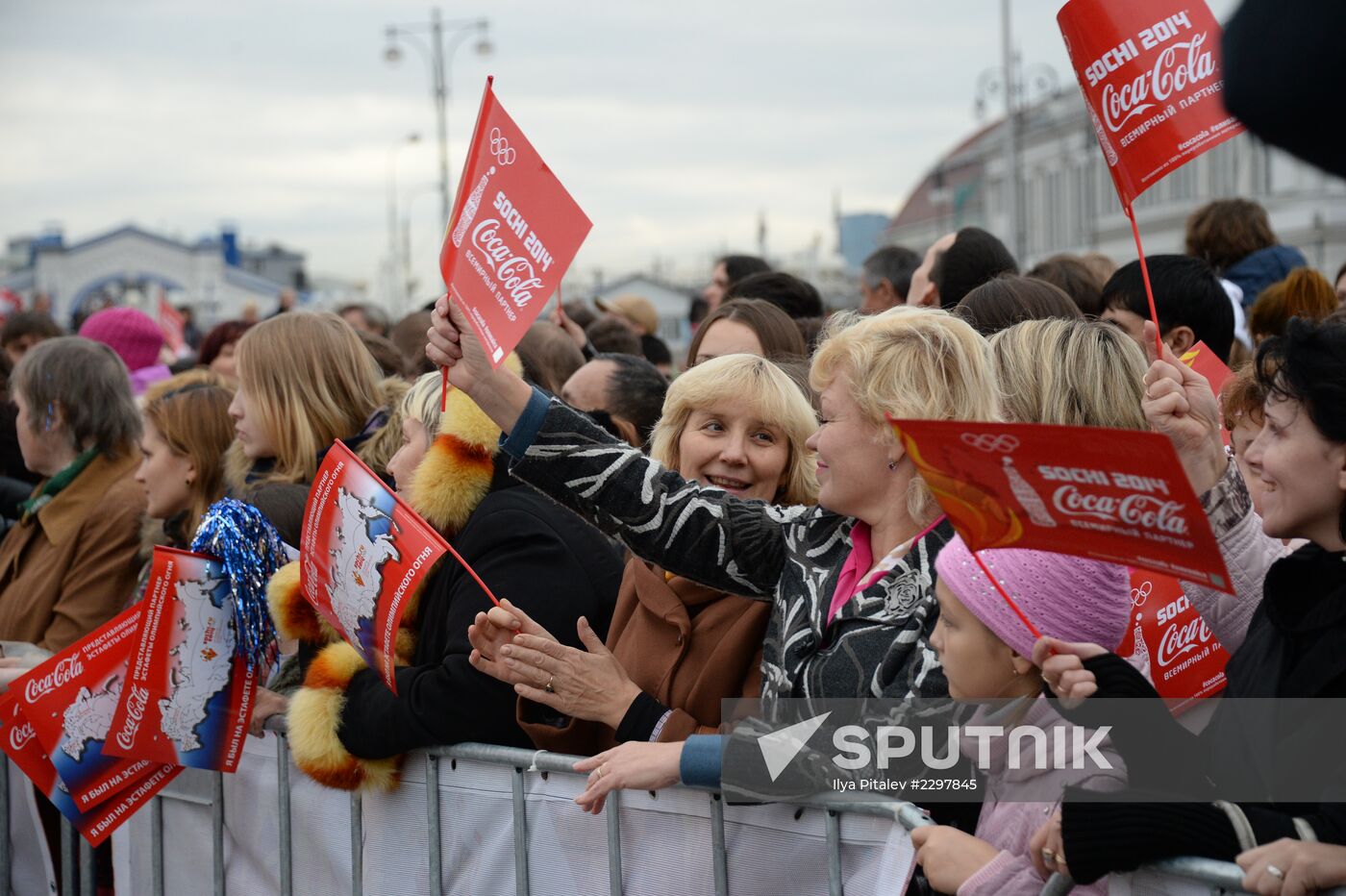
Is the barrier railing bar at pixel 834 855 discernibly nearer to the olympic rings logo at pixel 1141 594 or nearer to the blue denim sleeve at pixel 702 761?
the blue denim sleeve at pixel 702 761

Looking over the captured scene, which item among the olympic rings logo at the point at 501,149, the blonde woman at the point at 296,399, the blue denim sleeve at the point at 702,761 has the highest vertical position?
the olympic rings logo at the point at 501,149

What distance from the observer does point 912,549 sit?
3082 mm

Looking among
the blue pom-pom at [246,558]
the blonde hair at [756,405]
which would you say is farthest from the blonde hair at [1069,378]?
the blue pom-pom at [246,558]

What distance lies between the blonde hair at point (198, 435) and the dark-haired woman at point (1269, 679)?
3.57 metres

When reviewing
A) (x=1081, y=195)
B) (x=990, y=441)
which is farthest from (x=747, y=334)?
(x=1081, y=195)

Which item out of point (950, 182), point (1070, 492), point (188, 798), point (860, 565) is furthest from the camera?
point (950, 182)

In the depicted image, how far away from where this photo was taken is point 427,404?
4254 mm

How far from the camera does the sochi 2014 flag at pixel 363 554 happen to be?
137 inches

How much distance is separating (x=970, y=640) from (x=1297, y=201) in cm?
3538

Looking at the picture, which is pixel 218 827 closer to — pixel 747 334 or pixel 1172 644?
pixel 747 334

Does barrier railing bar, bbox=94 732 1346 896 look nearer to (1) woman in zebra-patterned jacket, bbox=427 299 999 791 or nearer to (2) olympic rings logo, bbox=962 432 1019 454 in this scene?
(1) woman in zebra-patterned jacket, bbox=427 299 999 791

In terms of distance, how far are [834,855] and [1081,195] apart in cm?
5330

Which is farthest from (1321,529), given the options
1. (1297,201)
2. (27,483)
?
(1297,201)

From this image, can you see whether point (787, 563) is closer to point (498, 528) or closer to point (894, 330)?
point (894, 330)
